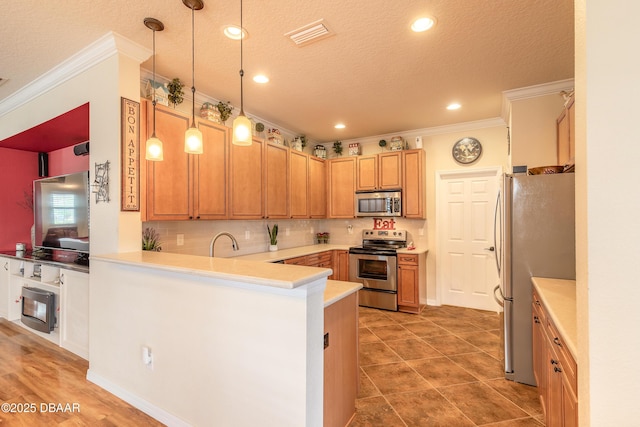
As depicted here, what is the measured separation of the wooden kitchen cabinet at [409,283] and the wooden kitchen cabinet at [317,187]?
1.57m

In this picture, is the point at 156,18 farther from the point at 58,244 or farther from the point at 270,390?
the point at 58,244

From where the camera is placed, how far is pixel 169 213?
2717mm

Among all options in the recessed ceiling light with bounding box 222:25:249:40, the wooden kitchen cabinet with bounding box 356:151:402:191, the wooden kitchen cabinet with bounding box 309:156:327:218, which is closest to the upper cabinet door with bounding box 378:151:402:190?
the wooden kitchen cabinet with bounding box 356:151:402:191

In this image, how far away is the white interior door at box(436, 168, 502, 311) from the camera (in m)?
4.40

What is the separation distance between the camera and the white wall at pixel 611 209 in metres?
0.84

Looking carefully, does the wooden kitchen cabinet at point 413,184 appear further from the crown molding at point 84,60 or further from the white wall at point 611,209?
the white wall at point 611,209

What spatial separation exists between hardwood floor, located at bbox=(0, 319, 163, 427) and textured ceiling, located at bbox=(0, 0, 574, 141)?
2739mm

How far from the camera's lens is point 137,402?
83.0 inches

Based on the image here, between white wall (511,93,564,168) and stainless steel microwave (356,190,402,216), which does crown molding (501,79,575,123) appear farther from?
stainless steel microwave (356,190,402,216)

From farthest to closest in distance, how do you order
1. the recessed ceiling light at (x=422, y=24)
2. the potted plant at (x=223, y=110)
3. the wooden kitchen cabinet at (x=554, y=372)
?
the potted plant at (x=223, y=110)
the recessed ceiling light at (x=422, y=24)
the wooden kitchen cabinet at (x=554, y=372)

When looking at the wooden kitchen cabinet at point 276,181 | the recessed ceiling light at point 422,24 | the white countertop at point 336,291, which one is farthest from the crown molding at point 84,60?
Result: the white countertop at point 336,291

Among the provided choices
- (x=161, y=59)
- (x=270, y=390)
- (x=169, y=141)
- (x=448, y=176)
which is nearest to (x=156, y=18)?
(x=161, y=59)

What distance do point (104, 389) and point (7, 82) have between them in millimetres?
3199

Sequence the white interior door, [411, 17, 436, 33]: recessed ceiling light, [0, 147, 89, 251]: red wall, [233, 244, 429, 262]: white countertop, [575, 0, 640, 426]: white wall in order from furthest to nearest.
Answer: the white interior door, [0, 147, 89, 251]: red wall, [233, 244, 429, 262]: white countertop, [411, 17, 436, 33]: recessed ceiling light, [575, 0, 640, 426]: white wall
